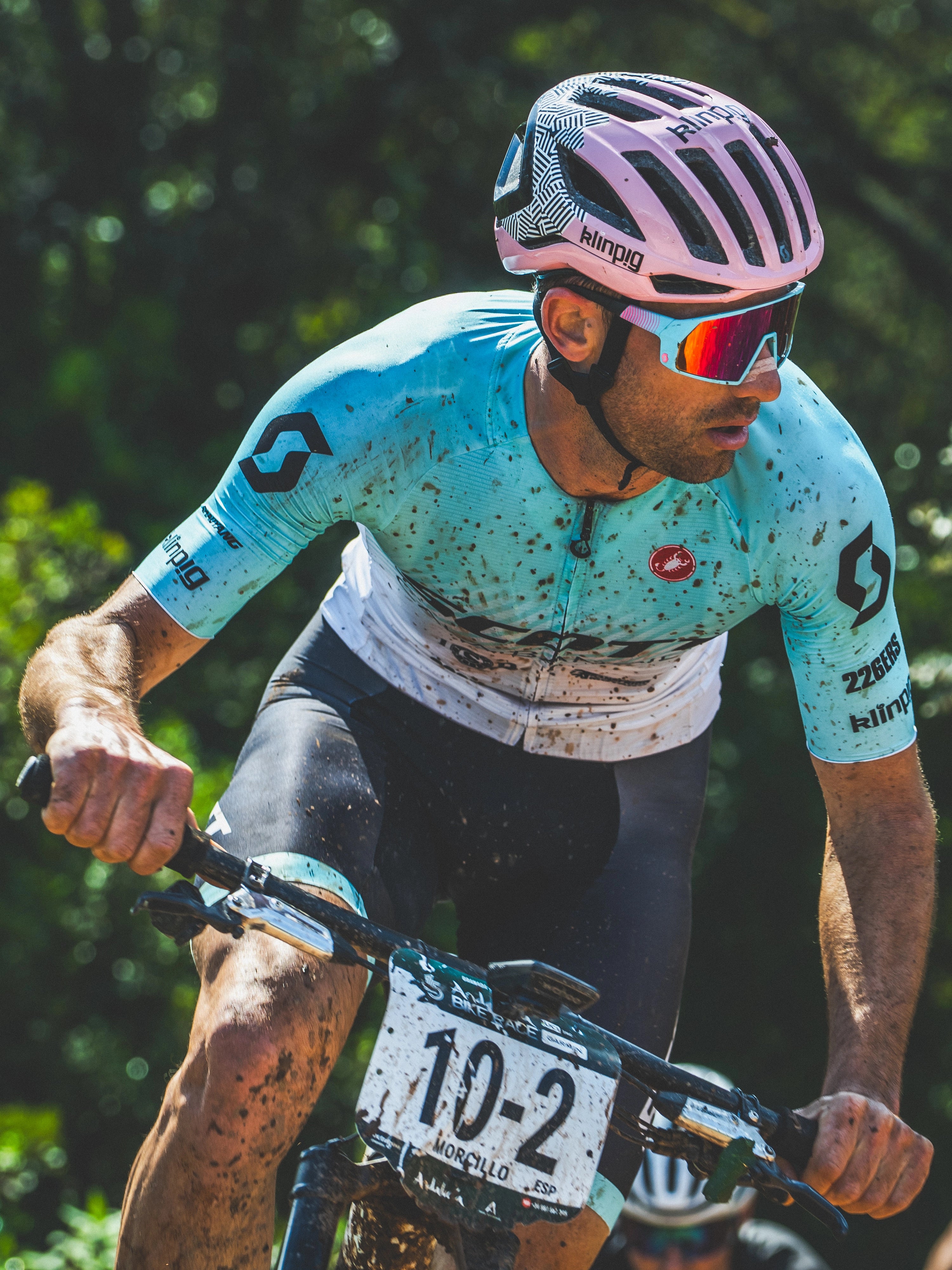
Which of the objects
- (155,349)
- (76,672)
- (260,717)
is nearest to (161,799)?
(76,672)

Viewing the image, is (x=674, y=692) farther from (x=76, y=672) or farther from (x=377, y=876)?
(x=76, y=672)

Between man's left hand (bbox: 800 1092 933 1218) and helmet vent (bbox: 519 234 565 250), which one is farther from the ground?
helmet vent (bbox: 519 234 565 250)

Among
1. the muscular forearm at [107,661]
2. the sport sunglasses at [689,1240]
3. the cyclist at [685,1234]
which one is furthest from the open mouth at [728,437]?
the sport sunglasses at [689,1240]

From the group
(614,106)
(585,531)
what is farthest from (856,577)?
(614,106)

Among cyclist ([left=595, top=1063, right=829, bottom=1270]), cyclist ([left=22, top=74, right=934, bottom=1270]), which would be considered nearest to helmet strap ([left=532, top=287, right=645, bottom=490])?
cyclist ([left=22, top=74, right=934, bottom=1270])

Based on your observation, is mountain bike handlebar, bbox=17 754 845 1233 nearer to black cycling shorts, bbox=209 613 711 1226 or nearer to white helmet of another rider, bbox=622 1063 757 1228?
black cycling shorts, bbox=209 613 711 1226

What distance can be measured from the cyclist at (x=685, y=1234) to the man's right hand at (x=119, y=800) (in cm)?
283

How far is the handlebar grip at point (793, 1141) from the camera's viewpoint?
2211 mm

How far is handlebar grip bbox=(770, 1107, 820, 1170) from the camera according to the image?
2.21 meters

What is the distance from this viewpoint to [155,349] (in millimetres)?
9320

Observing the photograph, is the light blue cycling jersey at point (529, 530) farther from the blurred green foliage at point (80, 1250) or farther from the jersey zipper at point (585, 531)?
the blurred green foliage at point (80, 1250)

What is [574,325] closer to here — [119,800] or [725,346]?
[725,346]

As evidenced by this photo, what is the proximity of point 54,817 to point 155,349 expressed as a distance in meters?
7.84

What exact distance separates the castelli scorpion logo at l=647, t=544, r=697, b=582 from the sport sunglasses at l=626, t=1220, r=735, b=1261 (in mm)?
2580
